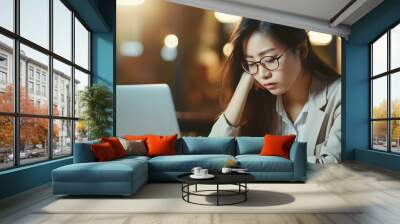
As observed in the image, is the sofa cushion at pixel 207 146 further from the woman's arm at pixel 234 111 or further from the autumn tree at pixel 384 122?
the autumn tree at pixel 384 122

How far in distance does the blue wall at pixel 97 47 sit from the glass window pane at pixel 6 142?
→ 0.35 metres

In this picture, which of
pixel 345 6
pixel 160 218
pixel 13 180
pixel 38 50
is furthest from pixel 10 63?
pixel 345 6

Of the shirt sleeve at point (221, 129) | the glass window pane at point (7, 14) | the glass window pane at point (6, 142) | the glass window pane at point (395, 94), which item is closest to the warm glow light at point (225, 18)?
the shirt sleeve at point (221, 129)

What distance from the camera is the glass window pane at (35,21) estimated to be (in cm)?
550

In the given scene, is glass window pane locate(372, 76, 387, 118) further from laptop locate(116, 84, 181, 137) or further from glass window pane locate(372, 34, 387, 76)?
laptop locate(116, 84, 181, 137)

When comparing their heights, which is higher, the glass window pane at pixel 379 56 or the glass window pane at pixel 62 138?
the glass window pane at pixel 379 56

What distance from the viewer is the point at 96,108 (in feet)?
26.0

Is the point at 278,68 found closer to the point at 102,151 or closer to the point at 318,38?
the point at 318,38

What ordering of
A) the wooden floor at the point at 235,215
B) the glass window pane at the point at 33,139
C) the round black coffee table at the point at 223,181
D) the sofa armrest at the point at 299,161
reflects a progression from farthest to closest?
the sofa armrest at the point at 299,161, the glass window pane at the point at 33,139, the round black coffee table at the point at 223,181, the wooden floor at the point at 235,215

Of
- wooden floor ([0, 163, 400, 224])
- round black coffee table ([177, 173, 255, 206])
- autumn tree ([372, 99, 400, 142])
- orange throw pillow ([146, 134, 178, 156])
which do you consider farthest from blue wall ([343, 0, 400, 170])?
round black coffee table ([177, 173, 255, 206])

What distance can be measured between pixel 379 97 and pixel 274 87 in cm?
239

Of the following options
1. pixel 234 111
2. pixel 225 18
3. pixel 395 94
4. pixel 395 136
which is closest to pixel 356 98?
pixel 395 94

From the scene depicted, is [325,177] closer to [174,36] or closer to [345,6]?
[345,6]

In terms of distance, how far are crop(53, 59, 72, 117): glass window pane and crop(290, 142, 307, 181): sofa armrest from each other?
4056 mm
